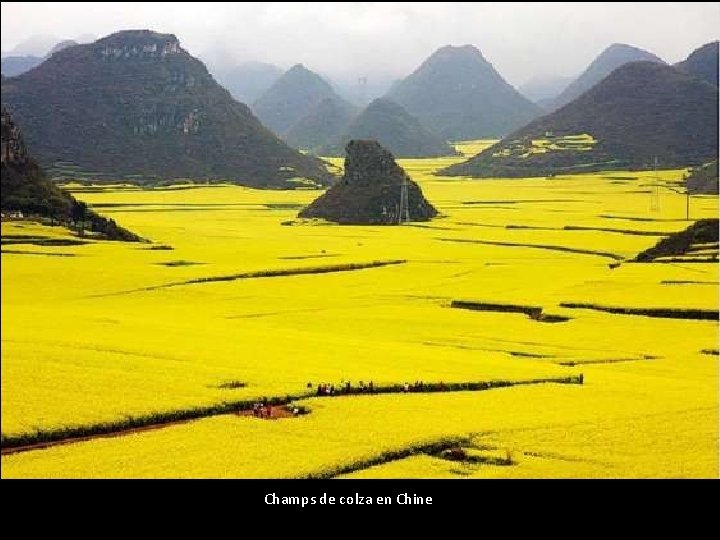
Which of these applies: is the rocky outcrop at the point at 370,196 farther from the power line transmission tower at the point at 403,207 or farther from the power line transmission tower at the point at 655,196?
the power line transmission tower at the point at 655,196

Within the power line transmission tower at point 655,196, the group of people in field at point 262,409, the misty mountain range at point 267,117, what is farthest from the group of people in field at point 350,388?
the power line transmission tower at point 655,196

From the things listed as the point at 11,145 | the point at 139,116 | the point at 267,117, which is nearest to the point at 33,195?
the point at 11,145

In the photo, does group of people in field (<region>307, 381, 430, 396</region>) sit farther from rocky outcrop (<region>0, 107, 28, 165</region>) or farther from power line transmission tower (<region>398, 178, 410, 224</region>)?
power line transmission tower (<region>398, 178, 410, 224</region>)

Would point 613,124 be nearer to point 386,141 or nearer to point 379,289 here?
point 386,141

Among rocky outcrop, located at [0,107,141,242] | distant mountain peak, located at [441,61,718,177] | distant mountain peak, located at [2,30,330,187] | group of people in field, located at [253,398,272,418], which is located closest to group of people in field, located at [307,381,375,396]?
group of people in field, located at [253,398,272,418]

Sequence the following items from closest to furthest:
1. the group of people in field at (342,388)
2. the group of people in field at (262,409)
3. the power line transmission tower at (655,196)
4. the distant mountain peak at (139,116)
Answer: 1. the group of people in field at (262,409)
2. the group of people in field at (342,388)
3. the distant mountain peak at (139,116)
4. the power line transmission tower at (655,196)
